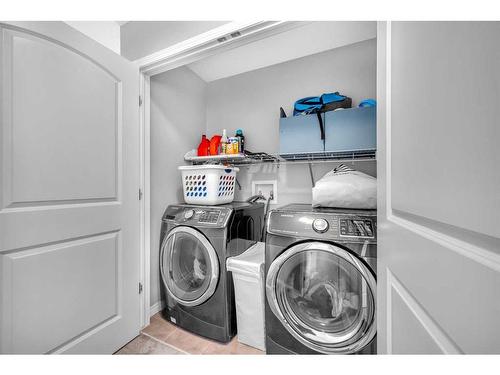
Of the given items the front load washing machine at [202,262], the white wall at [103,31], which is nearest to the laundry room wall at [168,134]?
the front load washing machine at [202,262]

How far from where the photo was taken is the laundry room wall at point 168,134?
5.88 feet

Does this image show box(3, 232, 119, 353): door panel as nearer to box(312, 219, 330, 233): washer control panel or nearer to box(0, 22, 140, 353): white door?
box(0, 22, 140, 353): white door

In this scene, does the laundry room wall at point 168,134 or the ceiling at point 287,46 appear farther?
the laundry room wall at point 168,134

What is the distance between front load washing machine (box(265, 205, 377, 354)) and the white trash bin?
96 mm

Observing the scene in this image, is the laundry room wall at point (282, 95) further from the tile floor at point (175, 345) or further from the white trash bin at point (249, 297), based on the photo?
the tile floor at point (175, 345)

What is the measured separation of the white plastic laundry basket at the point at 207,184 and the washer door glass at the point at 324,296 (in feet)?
2.43

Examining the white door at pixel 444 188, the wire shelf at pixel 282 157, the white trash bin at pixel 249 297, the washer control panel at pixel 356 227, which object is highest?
the wire shelf at pixel 282 157

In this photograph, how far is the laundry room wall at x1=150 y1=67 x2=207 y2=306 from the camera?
1791 millimetres

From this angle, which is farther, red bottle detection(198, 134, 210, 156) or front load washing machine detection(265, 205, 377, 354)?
red bottle detection(198, 134, 210, 156)

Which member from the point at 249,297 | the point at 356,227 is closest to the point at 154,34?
the point at 356,227

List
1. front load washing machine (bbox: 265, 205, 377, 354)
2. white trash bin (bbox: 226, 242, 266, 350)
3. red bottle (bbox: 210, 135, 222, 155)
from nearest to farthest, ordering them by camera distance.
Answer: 1. front load washing machine (bbox: 265, 205, 377, 354)
2. white trash bin (bbox: 226, 242, 266, 350)
3. red bottle (bbox: 210, 135, 222, 155)

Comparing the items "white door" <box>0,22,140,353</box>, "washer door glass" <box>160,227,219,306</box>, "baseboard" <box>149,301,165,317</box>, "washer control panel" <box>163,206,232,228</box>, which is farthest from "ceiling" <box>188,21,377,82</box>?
"baseboard" <box>149,301,165,317</box>

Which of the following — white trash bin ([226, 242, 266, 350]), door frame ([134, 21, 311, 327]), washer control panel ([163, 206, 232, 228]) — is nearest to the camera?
door frame ([134, 21, 311, 327])

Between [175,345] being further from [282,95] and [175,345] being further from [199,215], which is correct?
[282,95]
